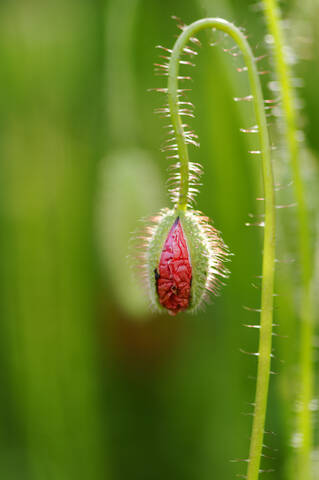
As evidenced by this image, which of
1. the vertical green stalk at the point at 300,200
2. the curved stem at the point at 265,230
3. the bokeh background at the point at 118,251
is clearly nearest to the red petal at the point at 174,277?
the curved stem at the point at 265,230

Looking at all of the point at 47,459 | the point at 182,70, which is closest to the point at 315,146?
the point at 182,70

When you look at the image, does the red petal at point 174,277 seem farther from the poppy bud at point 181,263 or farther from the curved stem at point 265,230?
the curved stem at point 265,230

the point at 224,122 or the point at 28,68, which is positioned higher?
the point at 28,68

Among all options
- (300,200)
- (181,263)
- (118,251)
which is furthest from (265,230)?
(118,251)

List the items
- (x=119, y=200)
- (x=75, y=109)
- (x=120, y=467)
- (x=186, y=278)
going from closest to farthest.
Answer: (x=186, y=278) < (x=119, y=200) < (x=120, y=467) < (x=75, y=109)

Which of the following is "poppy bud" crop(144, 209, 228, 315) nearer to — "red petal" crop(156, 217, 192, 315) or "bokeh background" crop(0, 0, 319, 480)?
"red petal" crop(156, 217, 192, 315)

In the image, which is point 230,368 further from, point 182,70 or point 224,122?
point 182,70

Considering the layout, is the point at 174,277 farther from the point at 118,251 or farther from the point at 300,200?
the point at 118,251
